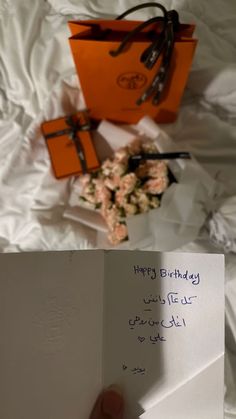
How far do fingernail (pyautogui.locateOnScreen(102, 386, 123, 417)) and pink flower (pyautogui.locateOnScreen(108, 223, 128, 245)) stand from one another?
0.42 meters

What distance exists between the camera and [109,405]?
0.47 m

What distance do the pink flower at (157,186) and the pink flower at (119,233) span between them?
10 centimetres

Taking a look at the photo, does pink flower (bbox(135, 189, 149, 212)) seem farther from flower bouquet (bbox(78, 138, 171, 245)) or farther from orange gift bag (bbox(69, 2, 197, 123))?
orange gift bag (bbox(69, 2, 197, 123))

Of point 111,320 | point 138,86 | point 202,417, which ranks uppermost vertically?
point 138,86

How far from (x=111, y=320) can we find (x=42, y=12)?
2.84 ft

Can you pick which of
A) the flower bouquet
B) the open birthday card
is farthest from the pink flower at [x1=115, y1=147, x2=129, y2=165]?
the open birthday card

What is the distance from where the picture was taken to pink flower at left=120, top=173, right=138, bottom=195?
0.86 metres

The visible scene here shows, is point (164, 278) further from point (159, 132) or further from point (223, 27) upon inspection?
point (223, 27)

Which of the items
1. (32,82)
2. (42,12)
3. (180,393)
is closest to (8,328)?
(180,393)

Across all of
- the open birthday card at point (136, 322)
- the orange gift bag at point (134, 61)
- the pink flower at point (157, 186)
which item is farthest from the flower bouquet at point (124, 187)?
the open birthday card at point (136, 322)

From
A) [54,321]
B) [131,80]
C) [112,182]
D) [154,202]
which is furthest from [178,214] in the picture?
[54,321]

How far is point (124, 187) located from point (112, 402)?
0.48 m

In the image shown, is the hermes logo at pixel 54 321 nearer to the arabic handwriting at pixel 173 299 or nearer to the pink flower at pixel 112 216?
the arabic handwriting at pixel 173 299

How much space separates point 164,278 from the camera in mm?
506
